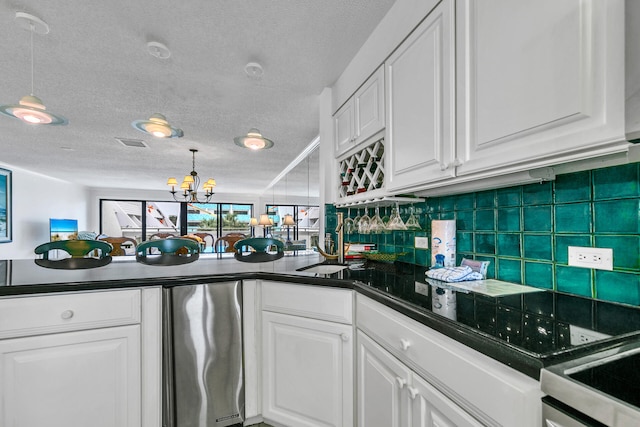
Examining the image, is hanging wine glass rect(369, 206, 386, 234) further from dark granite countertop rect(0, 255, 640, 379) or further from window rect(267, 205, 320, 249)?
window rect(267, 205, 320, 249)

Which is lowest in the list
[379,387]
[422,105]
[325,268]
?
[379,387]

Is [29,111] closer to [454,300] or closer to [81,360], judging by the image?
[81,360]

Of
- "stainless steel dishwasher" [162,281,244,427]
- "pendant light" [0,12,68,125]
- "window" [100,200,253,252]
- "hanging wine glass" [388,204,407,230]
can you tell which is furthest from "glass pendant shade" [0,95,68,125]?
"window" [100,200,253,252]

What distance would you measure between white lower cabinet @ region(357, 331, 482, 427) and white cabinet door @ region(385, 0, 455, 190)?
770 millimetres

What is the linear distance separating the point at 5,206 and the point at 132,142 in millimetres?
3318

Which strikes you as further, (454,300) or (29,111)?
(29,111)

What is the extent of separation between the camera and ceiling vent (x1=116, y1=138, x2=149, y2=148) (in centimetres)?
388

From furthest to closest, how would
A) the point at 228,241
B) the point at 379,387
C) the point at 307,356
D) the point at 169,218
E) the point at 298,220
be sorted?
the point at 298,220, the point at 169,218, the point at 228,241, the point at 307,356, the point at 379,387

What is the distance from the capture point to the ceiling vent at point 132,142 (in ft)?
12.7

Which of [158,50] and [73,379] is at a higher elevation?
[158,50]

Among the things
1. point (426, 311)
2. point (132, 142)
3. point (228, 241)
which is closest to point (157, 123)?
point (426, 311)

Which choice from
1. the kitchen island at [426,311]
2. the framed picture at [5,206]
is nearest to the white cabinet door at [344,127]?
the kitchen island at [426,311]

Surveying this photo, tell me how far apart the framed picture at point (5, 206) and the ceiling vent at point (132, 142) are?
3021 millimetres

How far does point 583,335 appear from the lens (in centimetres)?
65
